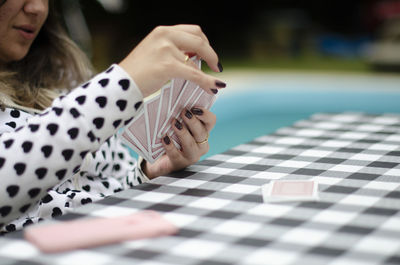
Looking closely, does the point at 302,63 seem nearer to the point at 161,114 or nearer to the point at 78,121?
the point at 161,114

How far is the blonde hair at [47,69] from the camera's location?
1409 mm

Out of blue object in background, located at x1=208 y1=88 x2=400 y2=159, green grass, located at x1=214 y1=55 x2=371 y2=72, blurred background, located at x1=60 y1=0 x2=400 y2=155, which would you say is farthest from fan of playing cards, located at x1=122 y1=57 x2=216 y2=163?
green grass, located at x1=214 y1=55 x2=371 y2=72

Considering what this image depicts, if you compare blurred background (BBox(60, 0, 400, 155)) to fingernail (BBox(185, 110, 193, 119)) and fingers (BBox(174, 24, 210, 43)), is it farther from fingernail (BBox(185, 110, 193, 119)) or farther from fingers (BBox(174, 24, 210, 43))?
fingers (BBox(174, 24, 210, 43))

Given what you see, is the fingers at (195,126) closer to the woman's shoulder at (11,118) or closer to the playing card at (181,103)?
the playing card at (181,103)

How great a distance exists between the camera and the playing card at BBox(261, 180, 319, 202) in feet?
2.85

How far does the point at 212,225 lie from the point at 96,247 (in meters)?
0.17

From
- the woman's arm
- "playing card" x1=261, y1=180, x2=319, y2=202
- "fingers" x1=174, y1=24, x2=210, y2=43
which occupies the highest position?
"fingers" x1=174, y1=24, x2=210, y2=43

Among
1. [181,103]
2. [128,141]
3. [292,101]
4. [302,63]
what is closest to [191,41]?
[181,103]

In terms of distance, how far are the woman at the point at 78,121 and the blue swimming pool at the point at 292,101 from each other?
3.12m

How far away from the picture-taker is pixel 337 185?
3.12 ft

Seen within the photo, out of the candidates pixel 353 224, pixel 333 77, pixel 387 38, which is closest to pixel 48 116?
pixel 353 224

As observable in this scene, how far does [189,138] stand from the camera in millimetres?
1154

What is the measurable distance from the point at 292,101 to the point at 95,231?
14.2 ft

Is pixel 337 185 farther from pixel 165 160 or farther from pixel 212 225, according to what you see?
pixel 165 160
